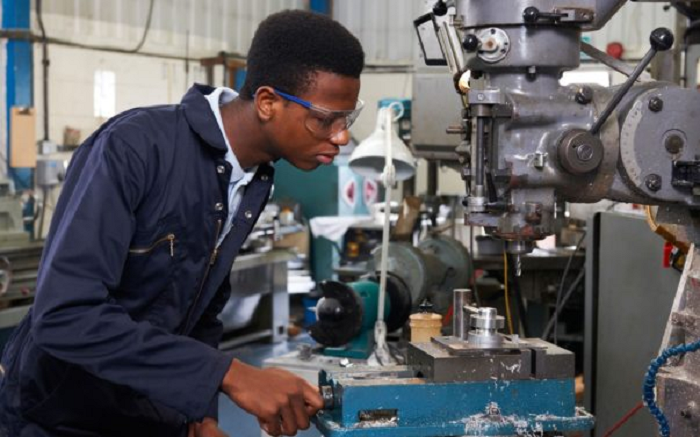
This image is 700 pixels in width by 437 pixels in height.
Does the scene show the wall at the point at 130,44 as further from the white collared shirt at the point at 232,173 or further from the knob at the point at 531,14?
the knob at the point at 531,14

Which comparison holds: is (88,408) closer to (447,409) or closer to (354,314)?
(447,409)

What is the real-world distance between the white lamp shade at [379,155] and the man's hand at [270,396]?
1.44 m

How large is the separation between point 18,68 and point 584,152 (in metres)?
4.15

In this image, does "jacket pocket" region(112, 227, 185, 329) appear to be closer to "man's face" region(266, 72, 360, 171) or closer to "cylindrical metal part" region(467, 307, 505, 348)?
"man's face" region(266, 72, 360, 171)

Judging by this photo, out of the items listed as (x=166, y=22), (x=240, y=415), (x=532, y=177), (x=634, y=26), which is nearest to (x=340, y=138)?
(x=532, y=177)

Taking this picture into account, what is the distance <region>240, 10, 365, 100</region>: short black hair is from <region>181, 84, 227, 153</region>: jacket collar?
64 mm

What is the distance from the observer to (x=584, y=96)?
129 cm

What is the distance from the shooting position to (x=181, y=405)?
3.74ft

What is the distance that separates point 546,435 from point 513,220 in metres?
0.29

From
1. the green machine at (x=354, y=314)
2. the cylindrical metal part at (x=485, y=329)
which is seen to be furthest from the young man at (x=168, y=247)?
the green machine at (x=354, y=314)

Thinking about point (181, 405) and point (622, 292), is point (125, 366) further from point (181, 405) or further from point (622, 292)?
point (622, 292)

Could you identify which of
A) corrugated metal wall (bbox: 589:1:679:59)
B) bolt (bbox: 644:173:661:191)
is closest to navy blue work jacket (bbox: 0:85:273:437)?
bolt (bbox: 644:173:661:191)

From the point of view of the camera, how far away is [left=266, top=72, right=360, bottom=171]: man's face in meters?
1.30

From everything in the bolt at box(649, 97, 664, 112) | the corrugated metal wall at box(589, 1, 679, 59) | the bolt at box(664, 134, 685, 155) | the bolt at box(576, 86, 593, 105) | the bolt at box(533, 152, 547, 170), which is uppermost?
the corrugated metal wall at box(589, 1, 679, 59)
